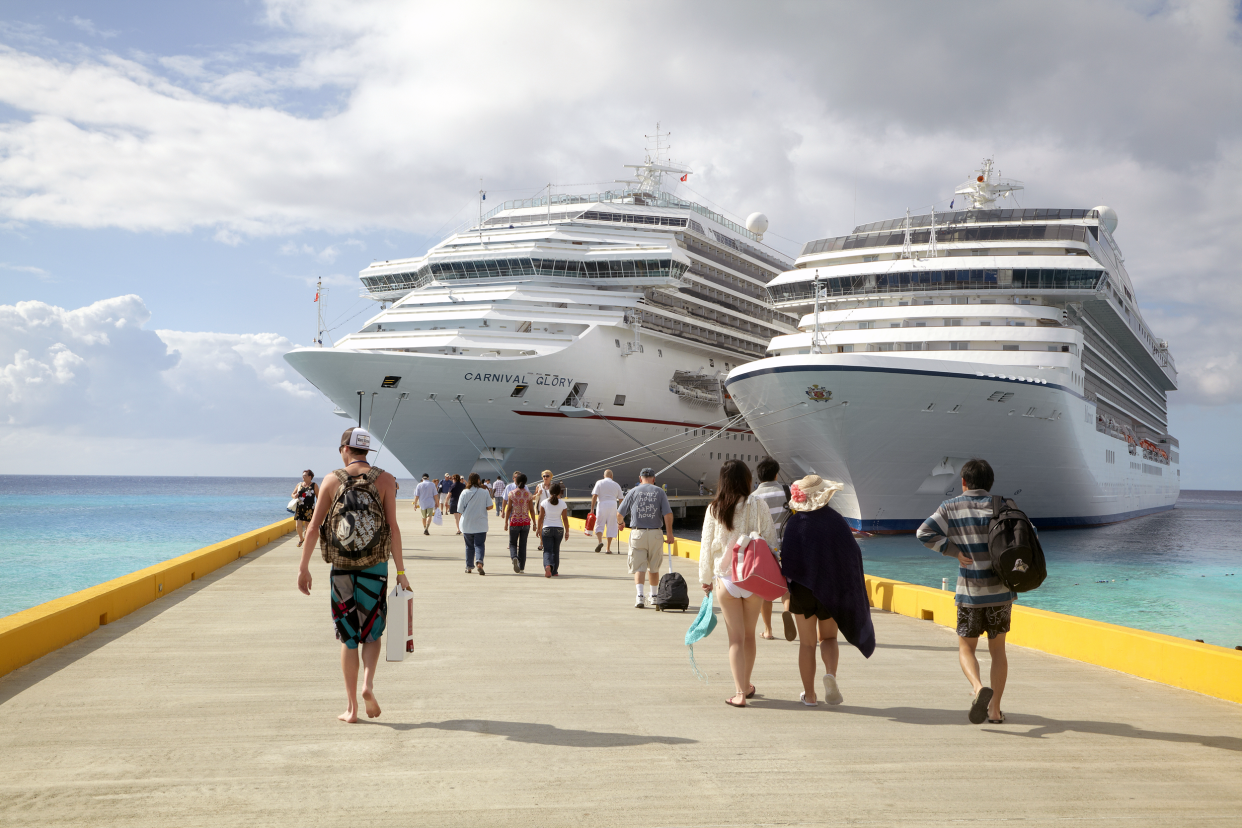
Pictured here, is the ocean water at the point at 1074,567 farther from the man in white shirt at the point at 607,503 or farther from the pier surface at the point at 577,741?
the pier surface at the point at 577,741

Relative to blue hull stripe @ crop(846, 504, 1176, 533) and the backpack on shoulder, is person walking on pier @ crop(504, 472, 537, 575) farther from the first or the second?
blue hull stripe @ crop(846, 504, 1176, 533)

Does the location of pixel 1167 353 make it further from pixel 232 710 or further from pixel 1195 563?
pixel 232 710

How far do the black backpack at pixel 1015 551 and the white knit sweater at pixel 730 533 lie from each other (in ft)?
4.19

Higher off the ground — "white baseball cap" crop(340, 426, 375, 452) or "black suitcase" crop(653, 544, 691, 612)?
"white baseball cap" crop(340, 426, 375, 452)

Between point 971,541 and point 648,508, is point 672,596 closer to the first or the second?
point 648,508

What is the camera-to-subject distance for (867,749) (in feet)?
15.1

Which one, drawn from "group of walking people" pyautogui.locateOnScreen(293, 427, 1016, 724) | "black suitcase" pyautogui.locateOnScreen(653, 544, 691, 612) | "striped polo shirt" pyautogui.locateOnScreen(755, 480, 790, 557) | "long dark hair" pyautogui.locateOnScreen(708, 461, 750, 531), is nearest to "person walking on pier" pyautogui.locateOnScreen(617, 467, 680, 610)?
"black suitcase" pyautogui.locateOnScreen(653, 544, 691, 612)

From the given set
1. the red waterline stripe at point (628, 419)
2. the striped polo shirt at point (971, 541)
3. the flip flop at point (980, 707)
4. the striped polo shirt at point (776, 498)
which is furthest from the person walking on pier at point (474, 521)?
the red waterline stripe at point (628, 419)

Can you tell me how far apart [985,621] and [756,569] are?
1314 mm

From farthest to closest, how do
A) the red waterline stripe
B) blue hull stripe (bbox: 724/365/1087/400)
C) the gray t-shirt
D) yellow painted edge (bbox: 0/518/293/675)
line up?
the red waterline stripe < blue hull stripe (bbox: 724/365/1087/400) < the gray t-shirt < yellow painted edge (bbox: 0/518/293/675)

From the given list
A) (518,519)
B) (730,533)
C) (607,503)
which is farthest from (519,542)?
(730,533)

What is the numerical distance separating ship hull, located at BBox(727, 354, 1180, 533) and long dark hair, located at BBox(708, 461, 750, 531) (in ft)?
63.3

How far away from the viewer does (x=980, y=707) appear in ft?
16.5

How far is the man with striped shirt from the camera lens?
519cm
